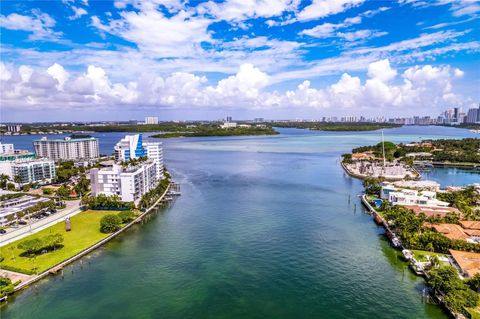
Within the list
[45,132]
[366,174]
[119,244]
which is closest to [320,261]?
[119,244]

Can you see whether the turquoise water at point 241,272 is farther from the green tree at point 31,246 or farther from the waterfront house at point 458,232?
the waterfront house at point 458,232

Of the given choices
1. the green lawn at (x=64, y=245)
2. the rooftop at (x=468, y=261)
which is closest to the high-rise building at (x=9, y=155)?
the green lawn at (x=64, y=245)

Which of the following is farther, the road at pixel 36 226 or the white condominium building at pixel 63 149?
the white condominium building at pixel 63 149

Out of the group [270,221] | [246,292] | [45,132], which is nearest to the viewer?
[246,292]

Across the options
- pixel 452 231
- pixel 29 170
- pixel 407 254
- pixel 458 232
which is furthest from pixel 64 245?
pixel 458 232

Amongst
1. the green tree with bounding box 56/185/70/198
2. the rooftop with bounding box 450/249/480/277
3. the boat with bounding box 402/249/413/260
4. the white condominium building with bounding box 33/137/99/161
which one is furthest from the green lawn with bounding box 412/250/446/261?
the white condominium building with bounding box 33/137/99/161

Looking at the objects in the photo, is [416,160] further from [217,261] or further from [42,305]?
[42,305]

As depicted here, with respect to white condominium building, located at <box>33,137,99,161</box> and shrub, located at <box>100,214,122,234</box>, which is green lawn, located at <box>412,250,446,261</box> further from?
white condominium building, located at <box>33,137,99,161</box>
